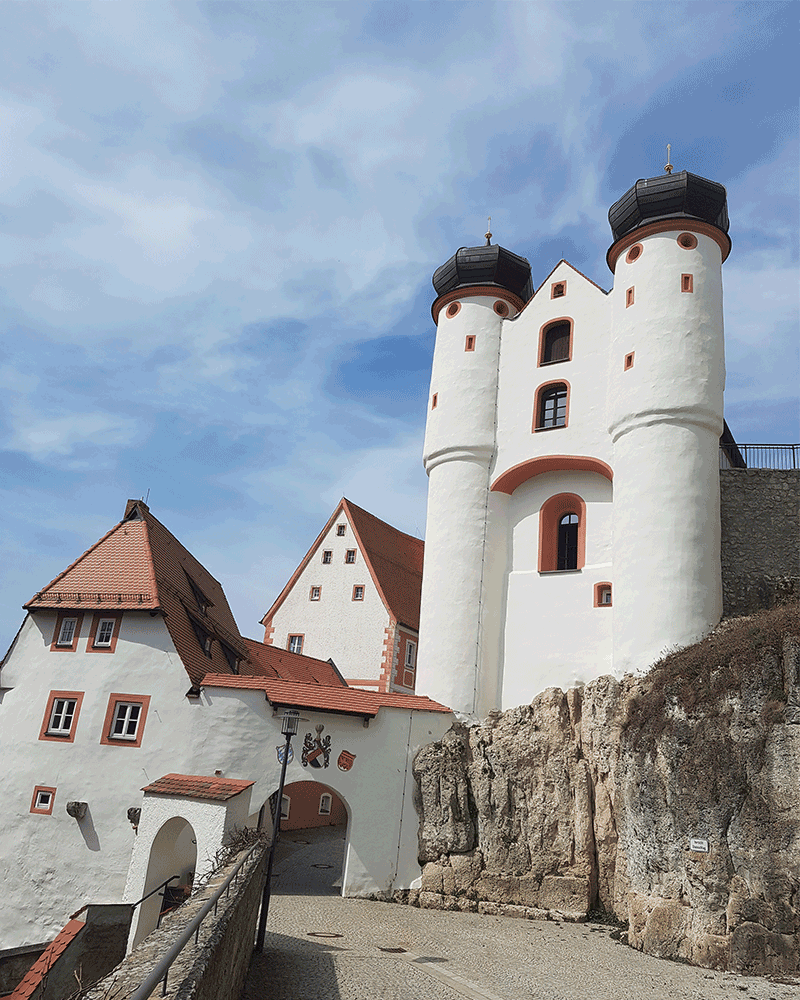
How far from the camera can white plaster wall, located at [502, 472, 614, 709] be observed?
21.3 m

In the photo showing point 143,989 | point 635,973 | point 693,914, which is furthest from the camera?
point 693,914

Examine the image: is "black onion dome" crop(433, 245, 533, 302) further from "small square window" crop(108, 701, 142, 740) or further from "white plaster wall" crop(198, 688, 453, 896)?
"small square window" crop(108, 701, 142, 740)

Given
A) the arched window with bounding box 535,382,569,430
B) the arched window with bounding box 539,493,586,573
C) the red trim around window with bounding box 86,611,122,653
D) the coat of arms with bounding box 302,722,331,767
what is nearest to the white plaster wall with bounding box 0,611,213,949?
the red trim around window with bounding box 86,611,122,653

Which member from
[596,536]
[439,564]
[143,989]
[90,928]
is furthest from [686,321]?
[143,989]

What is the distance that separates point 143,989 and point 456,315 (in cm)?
2385

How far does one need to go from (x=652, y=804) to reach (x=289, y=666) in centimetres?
1504

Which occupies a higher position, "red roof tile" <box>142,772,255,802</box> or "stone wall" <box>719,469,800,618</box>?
"stone wall" <box>719,469,800,618</box>

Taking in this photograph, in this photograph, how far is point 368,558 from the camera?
111ft

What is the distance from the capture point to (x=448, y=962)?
1323cm

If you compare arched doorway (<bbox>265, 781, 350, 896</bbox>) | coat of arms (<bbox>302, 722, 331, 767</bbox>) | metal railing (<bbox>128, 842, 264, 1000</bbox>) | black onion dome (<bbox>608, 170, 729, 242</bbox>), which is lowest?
arched doorway (<bbox>265, 781, 350, 896</bbox>)

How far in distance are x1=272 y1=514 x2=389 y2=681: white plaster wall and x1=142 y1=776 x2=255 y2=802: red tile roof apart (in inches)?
525

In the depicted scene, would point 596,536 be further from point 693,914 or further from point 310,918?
point 310,918

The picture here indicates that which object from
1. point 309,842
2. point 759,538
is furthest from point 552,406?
point 309,842

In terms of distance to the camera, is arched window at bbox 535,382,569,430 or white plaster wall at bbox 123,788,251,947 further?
arched window at bbox 535,382,569,430
